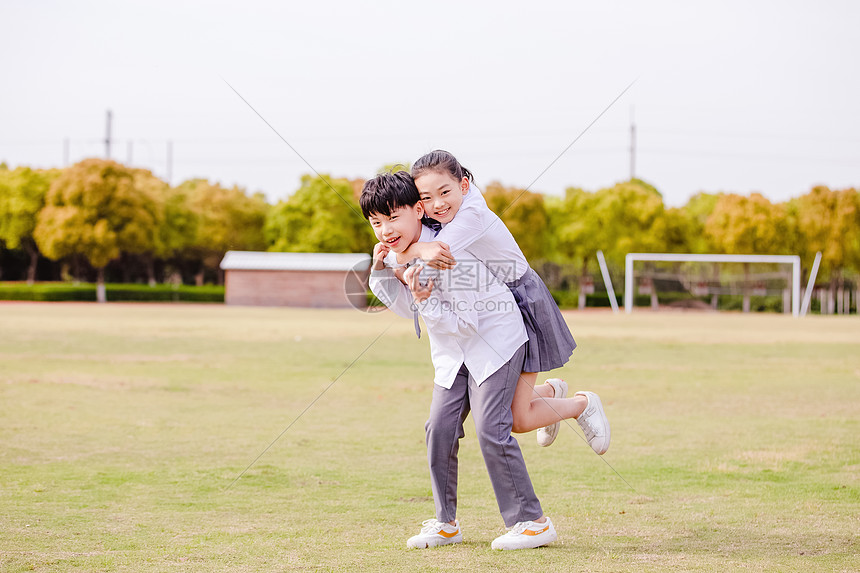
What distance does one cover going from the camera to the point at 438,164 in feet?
12.3

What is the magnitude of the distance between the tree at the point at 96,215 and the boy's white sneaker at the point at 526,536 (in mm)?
42865

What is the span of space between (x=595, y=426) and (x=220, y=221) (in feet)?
163

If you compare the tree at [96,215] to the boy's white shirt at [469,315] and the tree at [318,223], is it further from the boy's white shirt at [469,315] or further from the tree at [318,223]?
the boy's white shirt at [469,315]

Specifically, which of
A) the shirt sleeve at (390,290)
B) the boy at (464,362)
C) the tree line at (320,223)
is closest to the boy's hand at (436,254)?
the boy at (464,362)

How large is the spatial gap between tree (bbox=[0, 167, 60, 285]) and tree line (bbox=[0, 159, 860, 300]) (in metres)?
0.06

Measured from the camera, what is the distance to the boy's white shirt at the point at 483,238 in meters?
3.69

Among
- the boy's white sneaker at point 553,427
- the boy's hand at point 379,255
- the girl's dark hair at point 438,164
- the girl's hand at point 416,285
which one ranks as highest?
the girl's dark hair at point 438,164

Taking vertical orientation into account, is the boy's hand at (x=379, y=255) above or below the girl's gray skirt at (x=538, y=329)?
above

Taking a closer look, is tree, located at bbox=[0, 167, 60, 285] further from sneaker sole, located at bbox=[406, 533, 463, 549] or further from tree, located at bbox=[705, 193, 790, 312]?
sneaker sole, located at bbox=[406, 533, 463, 549]

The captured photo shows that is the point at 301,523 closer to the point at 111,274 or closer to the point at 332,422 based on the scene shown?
the point at 332,422

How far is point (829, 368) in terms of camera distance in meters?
14.0

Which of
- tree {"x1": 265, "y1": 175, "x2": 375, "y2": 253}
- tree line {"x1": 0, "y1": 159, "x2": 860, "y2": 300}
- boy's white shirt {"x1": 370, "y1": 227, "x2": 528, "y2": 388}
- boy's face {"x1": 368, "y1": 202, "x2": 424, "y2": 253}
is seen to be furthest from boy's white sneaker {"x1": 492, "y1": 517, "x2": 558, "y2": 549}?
tree {"x1": 265, "y1": 175, "x2": 375, "y2": 253}

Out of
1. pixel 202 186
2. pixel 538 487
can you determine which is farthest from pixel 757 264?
pixel 538 487

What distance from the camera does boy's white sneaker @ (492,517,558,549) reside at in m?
3.78
